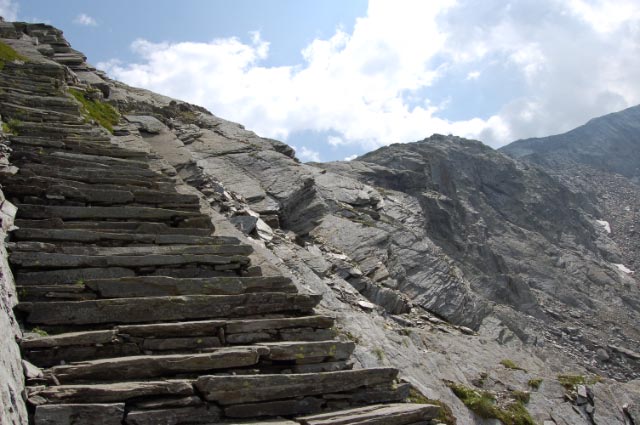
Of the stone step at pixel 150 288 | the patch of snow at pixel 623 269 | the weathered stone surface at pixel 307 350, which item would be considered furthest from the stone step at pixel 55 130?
the patch of snow at pixel 623 269

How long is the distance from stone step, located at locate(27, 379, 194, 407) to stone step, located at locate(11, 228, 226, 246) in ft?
16.6

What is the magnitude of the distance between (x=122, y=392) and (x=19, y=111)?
1576cm

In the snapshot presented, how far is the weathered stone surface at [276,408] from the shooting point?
9539 mm

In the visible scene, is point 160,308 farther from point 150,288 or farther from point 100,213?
point 100,213

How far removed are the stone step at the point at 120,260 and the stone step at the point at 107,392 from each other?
12.7 feet

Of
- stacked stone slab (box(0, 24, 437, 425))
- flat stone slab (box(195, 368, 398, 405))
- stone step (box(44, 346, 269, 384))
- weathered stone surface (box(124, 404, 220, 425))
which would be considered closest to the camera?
weathered stone surface (box(124, 404, 220, 425))

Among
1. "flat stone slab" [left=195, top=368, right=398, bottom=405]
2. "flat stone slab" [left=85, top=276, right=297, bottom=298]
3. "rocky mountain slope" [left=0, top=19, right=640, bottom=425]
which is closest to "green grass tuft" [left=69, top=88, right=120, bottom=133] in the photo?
"rocky mountain slope" [left=0, top=19, right=640, bottom=425]

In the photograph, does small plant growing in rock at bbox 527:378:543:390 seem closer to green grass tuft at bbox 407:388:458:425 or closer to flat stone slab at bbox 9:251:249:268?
green grass tuft at bbox 407:388:458:425

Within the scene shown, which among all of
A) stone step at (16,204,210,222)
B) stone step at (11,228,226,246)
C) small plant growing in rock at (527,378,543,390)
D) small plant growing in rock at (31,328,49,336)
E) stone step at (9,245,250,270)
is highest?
stone step at (16,204,210,222)

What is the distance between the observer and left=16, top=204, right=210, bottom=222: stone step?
43.3ft

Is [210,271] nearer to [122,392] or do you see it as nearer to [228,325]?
[228,325]

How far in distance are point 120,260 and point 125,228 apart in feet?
6.48

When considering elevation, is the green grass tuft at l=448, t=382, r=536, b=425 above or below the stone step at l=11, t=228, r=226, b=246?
below

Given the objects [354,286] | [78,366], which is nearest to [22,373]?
[78,366]
